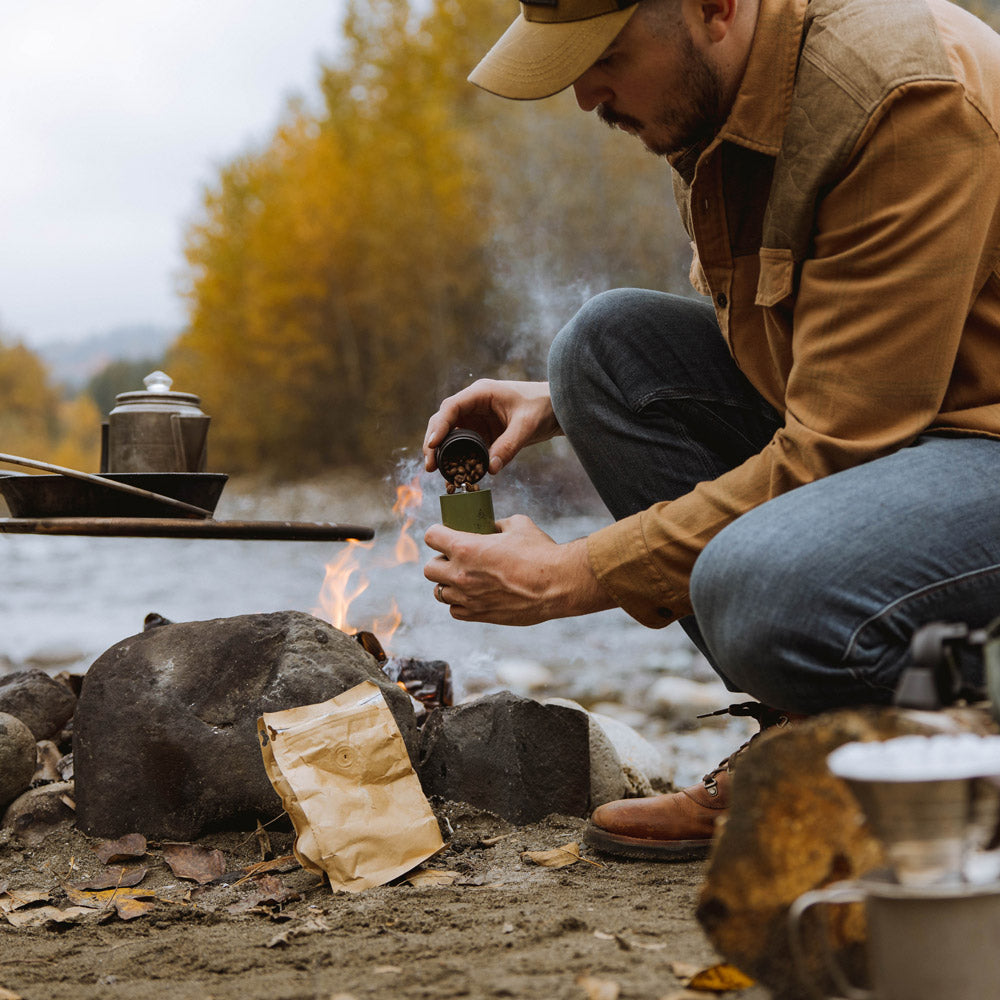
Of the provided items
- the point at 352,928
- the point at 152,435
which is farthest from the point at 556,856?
the point at 152,435

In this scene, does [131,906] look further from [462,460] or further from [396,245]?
[396,245]

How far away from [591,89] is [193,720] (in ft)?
4.63

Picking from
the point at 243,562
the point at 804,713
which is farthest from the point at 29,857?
the point at 243,562

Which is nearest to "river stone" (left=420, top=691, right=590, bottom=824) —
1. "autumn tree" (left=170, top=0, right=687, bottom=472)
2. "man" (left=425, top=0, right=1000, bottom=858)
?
"man" (left=425, top=0, right=1000, bottom=858)

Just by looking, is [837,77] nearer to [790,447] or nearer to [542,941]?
[790,447]

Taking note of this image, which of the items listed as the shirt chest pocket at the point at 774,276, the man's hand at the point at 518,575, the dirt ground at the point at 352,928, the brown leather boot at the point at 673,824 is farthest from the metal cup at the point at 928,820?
the brown leather boot at the point at 673,824

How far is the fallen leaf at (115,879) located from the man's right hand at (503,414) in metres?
0.98

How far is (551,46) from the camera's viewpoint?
1.64 meters

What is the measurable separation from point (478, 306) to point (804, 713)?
43.5ft

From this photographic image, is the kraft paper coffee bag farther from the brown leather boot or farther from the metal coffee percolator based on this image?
the metal coffee percolator

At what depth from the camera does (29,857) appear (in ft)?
6.97

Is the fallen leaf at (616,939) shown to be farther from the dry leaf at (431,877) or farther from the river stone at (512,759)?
the river stone at (512,759)

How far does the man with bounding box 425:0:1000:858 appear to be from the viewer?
142cm

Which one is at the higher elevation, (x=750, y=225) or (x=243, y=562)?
(x=750, y=225)
